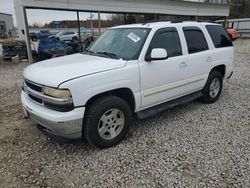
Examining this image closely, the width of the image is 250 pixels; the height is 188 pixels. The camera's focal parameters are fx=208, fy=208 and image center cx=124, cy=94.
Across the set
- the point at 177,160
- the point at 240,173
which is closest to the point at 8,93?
the point at 177,160

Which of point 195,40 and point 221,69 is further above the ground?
point 195,40

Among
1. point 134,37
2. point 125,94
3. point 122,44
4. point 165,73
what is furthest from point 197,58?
point 125,94

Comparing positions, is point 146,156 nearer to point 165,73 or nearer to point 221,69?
point 165,73

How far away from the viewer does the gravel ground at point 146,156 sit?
2.66 metres

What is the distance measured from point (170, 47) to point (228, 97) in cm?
275

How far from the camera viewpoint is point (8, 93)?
20.6 ft

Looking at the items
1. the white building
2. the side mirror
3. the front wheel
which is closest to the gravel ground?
the front wheel

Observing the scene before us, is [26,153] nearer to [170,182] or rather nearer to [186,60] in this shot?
[170,182]

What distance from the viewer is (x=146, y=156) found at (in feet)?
10.2

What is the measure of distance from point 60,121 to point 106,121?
2.46 ft

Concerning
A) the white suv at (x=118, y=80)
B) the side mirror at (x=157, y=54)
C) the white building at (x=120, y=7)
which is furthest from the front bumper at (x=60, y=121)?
the white building at (x=120, y=7)

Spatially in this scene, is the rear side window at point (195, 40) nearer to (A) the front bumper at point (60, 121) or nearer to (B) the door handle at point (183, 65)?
(B) the door handle at point (183, 65)

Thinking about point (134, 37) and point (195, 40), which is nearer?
point (134, 37)

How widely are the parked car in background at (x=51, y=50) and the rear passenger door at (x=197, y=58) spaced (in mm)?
8765
